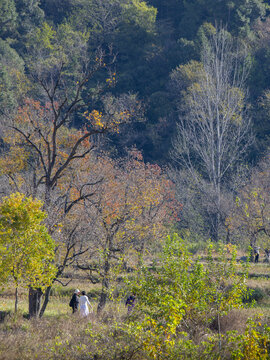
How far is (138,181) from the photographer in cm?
3628

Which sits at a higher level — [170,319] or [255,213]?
[255,213]

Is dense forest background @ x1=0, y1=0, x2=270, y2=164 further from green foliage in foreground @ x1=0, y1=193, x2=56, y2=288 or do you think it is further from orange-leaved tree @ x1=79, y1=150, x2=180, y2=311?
green foliage in foreground @ x1=0, y1=193, x2=56, y2=288

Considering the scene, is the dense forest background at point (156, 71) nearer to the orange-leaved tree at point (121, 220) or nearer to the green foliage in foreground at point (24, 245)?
the orange-leaved tree at point (121, 220)

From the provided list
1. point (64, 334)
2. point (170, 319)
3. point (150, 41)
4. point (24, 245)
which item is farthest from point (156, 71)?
point (170, 319)

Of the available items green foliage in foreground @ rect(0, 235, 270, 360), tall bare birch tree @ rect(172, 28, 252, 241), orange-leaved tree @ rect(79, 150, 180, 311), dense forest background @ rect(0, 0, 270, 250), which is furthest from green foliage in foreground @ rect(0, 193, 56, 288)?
dense forest background @ rect(0, 0, 270, 250)

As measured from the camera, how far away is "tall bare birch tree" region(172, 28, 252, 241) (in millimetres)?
41344

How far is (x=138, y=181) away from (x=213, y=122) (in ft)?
54.1

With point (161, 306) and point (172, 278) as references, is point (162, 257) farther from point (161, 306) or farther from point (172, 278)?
point (161, 306)

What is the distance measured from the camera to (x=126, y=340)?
11.2 m

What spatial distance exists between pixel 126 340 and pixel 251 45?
51963 millimetres

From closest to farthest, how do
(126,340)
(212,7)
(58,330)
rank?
1. (126,340)
2. (58,330)
3. (212,7)

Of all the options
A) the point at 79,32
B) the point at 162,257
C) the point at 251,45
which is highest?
the point at 79,32

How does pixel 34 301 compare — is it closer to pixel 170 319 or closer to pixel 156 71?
pixel 170 319

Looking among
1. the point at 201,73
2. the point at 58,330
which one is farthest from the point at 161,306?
the point at 201,73
